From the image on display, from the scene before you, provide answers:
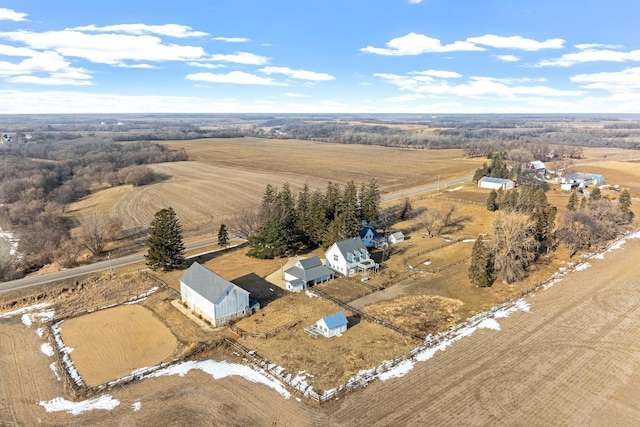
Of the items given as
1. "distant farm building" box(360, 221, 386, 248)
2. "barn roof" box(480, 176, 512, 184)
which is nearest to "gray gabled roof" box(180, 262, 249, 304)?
"distant farm building" box(360, 221, 386, 248)

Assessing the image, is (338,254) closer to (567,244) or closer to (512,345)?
(512,345)

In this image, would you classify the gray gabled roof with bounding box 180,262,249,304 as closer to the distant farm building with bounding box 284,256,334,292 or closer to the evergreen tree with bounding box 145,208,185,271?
the distant farm building with bounding box 284,256,334,292

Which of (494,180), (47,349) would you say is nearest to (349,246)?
(47,349)

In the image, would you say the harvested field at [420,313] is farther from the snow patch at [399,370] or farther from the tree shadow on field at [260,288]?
the tree shadow on field at [260,288]

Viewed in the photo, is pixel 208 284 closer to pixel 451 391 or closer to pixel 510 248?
pixel 451 391

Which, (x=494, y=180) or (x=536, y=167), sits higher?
(x=536, y=167)

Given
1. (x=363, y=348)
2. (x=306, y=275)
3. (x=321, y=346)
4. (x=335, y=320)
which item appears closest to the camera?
(x=363, y=348)

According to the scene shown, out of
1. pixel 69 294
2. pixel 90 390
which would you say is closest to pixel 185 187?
pixel 69 294
